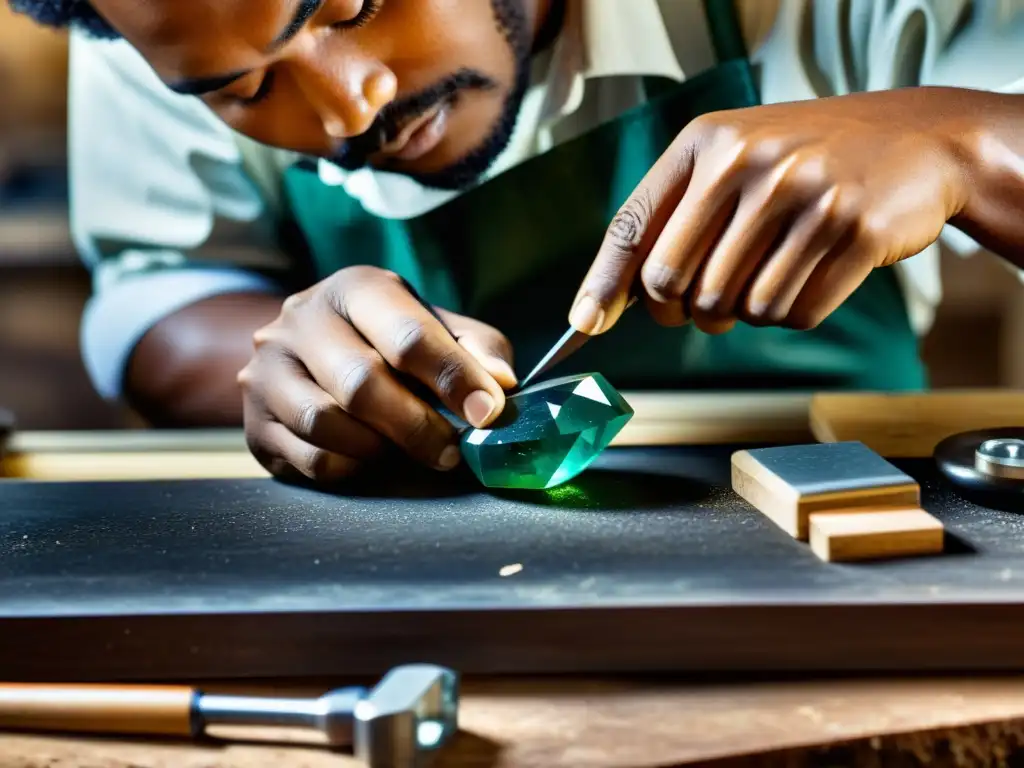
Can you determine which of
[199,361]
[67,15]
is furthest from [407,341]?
[67,15]

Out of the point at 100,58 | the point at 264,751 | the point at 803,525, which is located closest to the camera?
the point at 264,751

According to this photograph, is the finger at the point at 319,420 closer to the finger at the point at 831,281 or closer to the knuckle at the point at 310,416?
the knuckle at the point at 310,416

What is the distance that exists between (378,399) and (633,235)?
202mm

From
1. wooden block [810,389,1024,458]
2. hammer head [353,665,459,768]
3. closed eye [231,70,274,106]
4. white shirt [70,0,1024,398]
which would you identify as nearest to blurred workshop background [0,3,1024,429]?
white shirt [70,0,1024,398]

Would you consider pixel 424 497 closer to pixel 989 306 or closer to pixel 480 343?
pixel 480 343

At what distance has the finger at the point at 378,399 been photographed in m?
0.66

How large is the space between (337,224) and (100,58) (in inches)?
10.3

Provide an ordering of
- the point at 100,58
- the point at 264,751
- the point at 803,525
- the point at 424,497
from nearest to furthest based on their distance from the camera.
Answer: the point at 264,751 < the point at 803,525 < the point at 424,497 < the point at 100,58

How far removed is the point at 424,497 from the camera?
0.67 metres

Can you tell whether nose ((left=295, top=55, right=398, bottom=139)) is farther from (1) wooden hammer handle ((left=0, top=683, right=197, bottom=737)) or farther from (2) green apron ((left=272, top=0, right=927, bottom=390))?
(1) wooden hammer handle ((left=0, top=683, right=197, bottom=737))

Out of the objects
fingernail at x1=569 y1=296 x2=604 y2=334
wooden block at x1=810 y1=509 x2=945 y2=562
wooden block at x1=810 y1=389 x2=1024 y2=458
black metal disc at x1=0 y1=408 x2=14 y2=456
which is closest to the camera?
wooden block at x1=810 y1=509 x2=945 y2=562

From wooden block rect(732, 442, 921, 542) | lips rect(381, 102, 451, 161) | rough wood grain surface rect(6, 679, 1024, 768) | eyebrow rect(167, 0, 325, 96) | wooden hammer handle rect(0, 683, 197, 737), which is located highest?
eyebrow rect(167, 0, 325, 96)

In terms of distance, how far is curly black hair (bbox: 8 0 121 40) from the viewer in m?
0.81

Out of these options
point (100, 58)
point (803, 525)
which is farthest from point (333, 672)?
point (100, 58)
